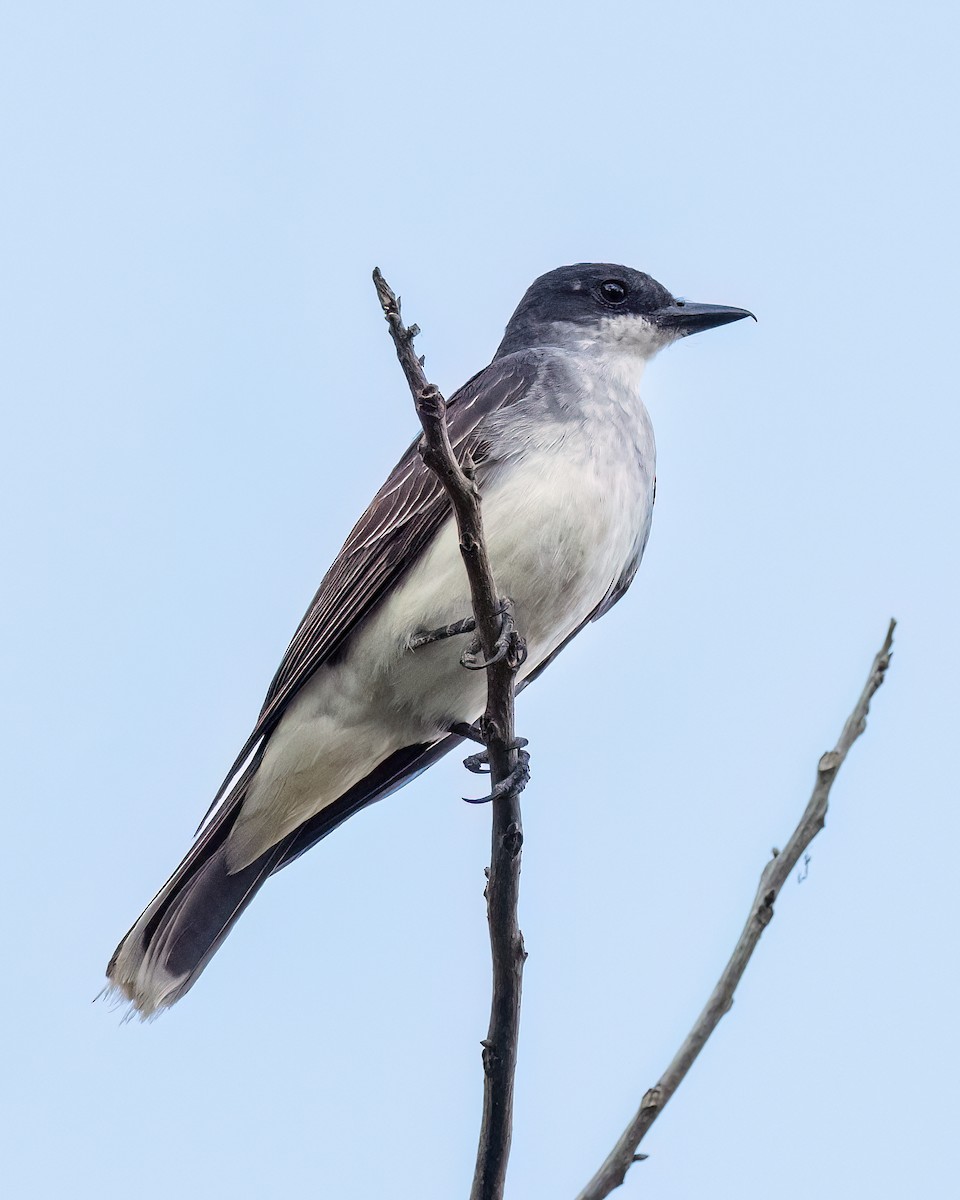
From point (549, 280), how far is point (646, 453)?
1.71m

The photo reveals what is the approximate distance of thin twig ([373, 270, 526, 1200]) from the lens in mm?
4145

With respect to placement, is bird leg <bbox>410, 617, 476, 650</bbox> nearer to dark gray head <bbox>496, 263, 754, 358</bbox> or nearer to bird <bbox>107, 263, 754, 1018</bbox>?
bird <bbox>107, 263, 754, 1018</bbox>

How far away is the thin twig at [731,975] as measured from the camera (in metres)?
3.15

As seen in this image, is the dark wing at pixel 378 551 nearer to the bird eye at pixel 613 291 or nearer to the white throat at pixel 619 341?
the white throat at pixel 619 341

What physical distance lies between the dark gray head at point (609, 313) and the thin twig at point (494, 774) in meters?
3.04

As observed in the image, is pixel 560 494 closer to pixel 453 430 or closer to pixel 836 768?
pixel 453 430

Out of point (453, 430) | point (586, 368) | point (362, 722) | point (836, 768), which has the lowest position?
point (836, 768)

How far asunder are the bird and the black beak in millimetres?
810

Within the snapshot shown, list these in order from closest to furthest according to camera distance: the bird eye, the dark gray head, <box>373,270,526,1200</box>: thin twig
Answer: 1. <box>373,270,526,1200</box>: thin twig
2. the dark gray head
3. the bird eye

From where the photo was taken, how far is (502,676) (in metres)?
5.08

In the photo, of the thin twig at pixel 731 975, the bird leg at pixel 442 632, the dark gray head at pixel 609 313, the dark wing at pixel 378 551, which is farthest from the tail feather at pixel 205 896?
the thin twig at pixel 731 975

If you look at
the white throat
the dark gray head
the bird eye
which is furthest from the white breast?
the bird eye

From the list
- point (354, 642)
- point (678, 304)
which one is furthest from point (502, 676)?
point (678, 304)

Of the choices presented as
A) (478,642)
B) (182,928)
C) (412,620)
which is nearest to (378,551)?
(412,620)
